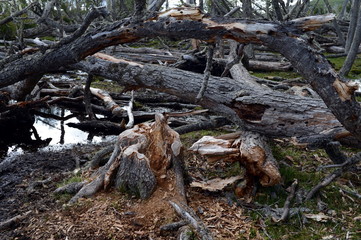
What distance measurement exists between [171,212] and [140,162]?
721mm

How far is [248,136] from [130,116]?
363 centimetres

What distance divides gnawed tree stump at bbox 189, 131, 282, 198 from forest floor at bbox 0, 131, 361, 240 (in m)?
0.22

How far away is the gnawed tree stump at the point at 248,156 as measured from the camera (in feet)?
14.1

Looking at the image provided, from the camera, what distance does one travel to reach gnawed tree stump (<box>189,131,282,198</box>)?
4.30m

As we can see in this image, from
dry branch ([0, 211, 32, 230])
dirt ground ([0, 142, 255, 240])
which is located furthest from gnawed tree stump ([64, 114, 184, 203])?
dry branch ([0, 211, 32, 230])

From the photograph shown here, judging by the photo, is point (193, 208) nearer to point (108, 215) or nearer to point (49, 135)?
point (108, 215)

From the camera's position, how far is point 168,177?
4.39 m

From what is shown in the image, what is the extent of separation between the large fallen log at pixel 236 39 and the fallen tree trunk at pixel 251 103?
0.10m

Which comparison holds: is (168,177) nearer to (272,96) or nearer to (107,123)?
(272,96)

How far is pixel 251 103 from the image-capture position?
503 centimetres

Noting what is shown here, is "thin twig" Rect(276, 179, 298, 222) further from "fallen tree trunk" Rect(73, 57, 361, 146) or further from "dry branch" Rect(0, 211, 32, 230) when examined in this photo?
"dry branch" Rect(0, 211, 32, 230)

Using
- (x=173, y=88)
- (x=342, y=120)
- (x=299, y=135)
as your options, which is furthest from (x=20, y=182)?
(x=342, y=120)

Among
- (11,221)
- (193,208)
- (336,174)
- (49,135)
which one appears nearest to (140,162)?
(193,208)

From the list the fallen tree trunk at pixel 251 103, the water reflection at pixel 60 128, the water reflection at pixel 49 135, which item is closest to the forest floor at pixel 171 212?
the fallen tree trunk at pixel 251 103
